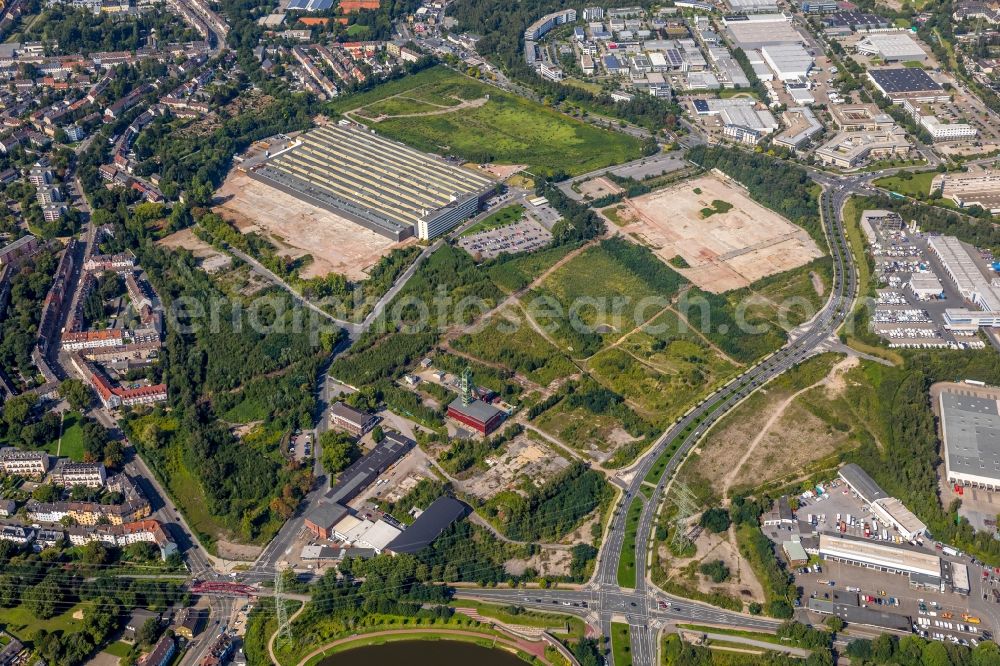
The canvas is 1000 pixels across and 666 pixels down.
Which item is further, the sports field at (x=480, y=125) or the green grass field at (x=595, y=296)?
the sports field at (x=480, y=125)

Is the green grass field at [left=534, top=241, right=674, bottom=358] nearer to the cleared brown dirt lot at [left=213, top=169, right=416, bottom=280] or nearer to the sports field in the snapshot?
the cleared brown dirt lot at [left=213, top=169, right=416, bottom=280]

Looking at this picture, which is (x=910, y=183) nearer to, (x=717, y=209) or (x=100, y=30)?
(x=717, y=209)

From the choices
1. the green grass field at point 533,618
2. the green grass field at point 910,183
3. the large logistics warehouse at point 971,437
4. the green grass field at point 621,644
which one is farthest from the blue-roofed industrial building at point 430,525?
the green grass field at point 910,183

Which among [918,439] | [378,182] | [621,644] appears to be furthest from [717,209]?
[621,644]

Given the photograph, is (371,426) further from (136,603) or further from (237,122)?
(237,122)

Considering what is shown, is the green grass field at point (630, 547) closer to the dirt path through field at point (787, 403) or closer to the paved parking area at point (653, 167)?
the dirt path through field at point (787, 403)
